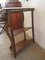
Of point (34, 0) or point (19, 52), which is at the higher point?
point (34, 0)

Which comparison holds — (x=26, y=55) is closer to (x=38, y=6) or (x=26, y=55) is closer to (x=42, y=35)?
(x=42, y=35)

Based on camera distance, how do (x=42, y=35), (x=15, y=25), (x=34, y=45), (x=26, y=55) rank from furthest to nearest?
(x=15, y=25), (x=34, y=45), (x=42, y=35), (x=26, y=55)

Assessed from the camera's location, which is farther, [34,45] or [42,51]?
[34,45]

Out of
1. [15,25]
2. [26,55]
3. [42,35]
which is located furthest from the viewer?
[15,25]

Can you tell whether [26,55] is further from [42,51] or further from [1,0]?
[1,0]

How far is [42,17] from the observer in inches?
96.3

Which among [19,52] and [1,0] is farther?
[1,0]

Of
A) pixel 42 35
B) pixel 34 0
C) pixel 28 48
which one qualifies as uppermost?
pixel 34 0

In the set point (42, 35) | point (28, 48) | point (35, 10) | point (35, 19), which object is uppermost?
point (35, 10)

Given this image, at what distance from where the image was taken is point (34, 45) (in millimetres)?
2736

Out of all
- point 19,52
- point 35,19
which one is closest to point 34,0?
point 35,19

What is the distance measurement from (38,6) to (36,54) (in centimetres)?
99

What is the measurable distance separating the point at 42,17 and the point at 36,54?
742 mm

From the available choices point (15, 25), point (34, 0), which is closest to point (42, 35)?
point (34, 0)
